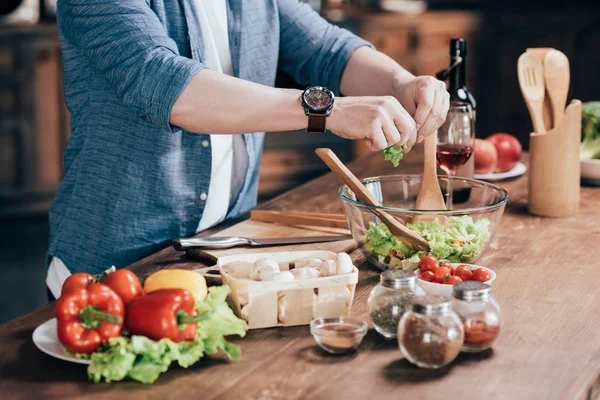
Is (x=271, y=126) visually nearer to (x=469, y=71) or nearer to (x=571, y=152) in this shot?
(x=571, y=152)

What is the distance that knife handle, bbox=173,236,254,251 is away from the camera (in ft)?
5.25

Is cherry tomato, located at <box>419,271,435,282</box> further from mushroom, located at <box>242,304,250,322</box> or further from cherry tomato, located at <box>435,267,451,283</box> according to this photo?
→ mushroom, located at <box>242,304,250,322</box>

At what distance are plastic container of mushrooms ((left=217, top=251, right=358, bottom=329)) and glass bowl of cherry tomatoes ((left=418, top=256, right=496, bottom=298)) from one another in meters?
0.13

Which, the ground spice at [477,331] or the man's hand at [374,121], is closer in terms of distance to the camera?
the ground spice at [477,331]

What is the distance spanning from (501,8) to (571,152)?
4.03 m

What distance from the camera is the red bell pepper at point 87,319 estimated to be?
1.07 meters

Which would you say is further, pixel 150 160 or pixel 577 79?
pixel 577 79

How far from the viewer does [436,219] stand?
149cm

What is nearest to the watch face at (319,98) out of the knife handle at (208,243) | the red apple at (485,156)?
the knife handle at (208,243)

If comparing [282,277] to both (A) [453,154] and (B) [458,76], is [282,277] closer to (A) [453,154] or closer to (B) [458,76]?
(A) [453,154]

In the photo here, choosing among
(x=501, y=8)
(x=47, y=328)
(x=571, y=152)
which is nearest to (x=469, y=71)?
(x=501, y=8)

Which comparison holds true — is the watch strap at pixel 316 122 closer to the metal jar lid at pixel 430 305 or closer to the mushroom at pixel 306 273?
the mushroom at pixel 306 273

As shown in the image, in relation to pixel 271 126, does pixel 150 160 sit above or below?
below

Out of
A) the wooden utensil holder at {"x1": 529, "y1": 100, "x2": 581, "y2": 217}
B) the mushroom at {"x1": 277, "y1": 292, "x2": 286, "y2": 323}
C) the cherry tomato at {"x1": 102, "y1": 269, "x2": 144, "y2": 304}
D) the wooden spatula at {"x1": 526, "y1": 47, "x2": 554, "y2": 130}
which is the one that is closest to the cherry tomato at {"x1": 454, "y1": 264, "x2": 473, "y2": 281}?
the mushroom at {"x1": 277, "y1": 292, "x2": 286, "y2": 323}
